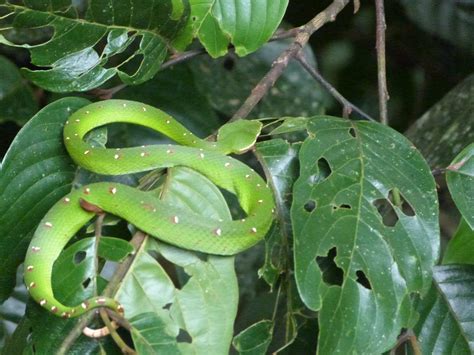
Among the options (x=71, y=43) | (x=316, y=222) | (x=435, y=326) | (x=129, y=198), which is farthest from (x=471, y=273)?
(x=71, y=43)

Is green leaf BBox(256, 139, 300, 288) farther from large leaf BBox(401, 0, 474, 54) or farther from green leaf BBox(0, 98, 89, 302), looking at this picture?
large leaf BBox(401, 0, 474, 54)

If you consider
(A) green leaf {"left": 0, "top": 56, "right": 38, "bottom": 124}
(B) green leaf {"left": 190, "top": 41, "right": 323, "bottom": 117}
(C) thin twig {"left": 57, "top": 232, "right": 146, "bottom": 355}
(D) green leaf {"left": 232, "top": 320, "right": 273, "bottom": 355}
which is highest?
(C) thin twig {"left": 57, "top": 232, "right": 146, "bottom": 355}

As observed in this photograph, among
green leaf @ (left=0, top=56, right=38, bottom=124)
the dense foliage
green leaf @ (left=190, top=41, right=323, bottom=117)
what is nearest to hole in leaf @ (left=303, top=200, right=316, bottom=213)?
the dense foliage

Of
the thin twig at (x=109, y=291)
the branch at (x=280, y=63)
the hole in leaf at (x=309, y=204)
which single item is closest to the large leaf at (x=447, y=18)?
the branch at (x=280, y=63)

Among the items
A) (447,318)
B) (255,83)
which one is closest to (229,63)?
(255,83)

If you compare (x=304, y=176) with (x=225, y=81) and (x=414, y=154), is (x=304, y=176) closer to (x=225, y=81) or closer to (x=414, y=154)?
(x=414, y=154)
